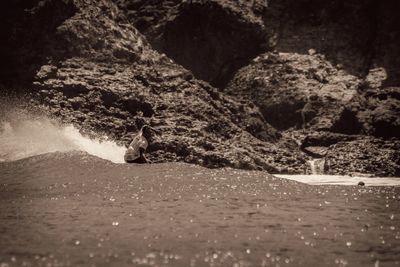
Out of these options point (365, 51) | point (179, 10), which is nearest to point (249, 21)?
point (179, 10)

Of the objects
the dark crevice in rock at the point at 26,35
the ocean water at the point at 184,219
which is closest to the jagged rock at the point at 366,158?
the ocean water at the point at 184,219

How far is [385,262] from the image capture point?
10.2ft

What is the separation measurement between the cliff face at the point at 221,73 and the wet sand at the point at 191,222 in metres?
4.80

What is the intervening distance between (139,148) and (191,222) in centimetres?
674

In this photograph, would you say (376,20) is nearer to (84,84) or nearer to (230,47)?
(230,47)

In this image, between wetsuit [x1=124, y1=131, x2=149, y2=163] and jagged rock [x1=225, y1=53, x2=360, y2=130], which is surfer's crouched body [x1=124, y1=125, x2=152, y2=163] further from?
jagged rock [x1=225, y1=53, x2=360, y2=130]

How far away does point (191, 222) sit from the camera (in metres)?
4.29

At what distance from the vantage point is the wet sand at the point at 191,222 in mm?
3133

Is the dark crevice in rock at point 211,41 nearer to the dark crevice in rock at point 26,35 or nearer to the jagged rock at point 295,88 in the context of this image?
the jagged rock at point 295,88

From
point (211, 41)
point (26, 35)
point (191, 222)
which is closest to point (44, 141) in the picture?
point (26, 35)

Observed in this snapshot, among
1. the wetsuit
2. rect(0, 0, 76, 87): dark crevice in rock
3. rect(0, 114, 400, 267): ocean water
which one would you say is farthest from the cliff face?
rect(0, 114, 400, 267): ocean water

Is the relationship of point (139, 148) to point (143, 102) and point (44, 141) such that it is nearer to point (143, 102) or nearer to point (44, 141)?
point (44, 141)

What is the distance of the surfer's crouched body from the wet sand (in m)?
2.46

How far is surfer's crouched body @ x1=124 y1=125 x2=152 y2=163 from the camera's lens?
1037 cm
